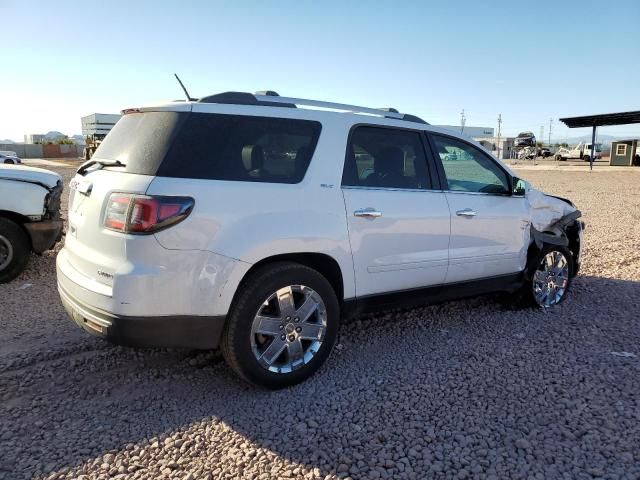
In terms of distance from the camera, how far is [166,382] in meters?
3.72

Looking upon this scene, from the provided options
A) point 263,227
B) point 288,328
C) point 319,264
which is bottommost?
point 288,328

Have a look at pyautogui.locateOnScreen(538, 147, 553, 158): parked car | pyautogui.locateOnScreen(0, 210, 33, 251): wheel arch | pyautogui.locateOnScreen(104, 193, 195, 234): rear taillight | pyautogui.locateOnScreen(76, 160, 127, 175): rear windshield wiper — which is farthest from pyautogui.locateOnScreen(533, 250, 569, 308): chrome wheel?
pyautogui.locateOnScreen(538, 147, 553, 158): parked car

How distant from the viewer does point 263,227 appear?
335 cm

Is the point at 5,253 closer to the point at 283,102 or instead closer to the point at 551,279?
the point at 283,102

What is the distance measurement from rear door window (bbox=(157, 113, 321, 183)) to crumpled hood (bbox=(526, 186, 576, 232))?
2.57 metres

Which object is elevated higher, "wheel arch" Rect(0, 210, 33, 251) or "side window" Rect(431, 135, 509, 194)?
"side window" Rect(431, 135, 509, 194)

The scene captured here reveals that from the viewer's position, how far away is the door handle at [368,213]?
380 centimetres

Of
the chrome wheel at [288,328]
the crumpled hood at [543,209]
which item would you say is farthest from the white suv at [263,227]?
the crumpled hood at [543,209]

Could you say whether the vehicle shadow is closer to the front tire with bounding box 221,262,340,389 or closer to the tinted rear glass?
the front tire with bounding box 221,262,340,389

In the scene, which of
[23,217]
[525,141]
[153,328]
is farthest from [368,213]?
[525,141]

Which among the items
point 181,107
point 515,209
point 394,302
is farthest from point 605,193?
point 181,107

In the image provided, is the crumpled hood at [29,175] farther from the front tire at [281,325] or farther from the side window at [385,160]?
the side window at [385,160]

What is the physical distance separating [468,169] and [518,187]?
616mm

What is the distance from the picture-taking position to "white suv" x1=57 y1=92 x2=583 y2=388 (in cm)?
311
